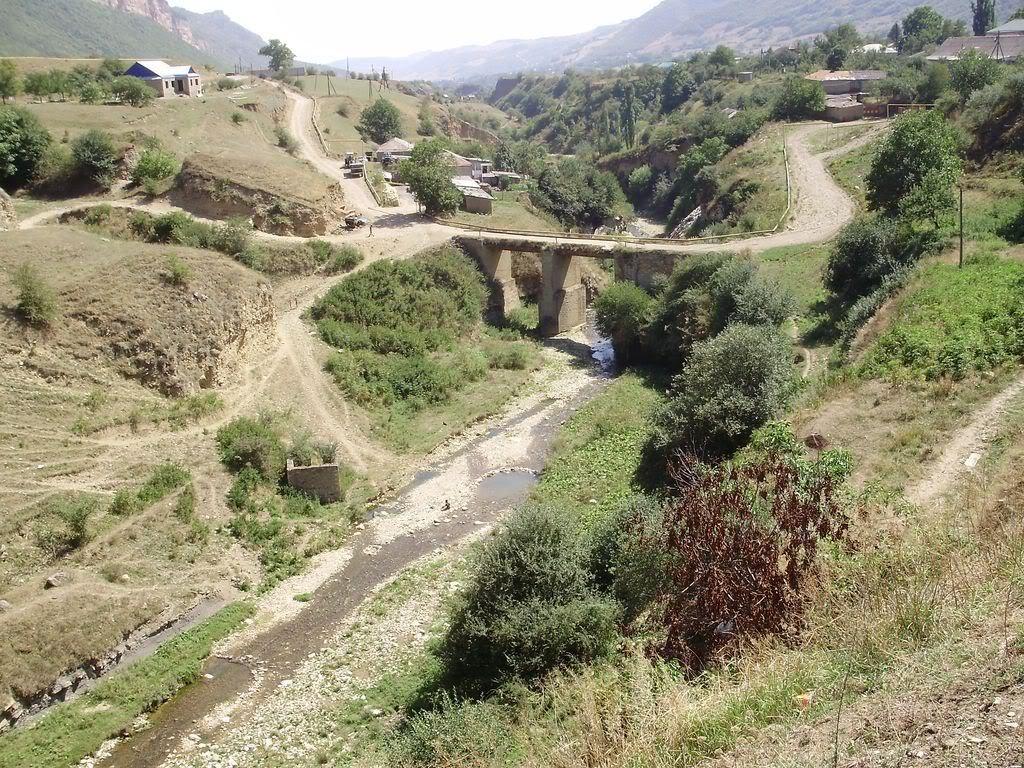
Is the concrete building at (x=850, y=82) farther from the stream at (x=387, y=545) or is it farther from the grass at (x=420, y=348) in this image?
the stream at (x=387, y=545)

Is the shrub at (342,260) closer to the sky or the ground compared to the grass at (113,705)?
closer to the sky

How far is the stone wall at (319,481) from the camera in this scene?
86.6 feet

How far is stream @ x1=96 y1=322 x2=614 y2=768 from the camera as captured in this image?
57.2 ft

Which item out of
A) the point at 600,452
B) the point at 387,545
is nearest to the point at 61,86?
the point at 387,545

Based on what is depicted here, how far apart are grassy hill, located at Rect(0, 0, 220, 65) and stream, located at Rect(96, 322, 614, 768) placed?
125 metres

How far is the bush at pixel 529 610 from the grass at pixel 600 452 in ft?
20.8

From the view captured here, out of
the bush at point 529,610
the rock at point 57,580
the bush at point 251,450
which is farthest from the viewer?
the bush at point 251,450

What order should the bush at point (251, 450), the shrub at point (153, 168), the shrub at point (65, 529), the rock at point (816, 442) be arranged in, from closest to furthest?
the rock at point (816, 442) → the shrub at point (65, 529) → the bush at point (251, 450) → the shrub at point (153, 168)

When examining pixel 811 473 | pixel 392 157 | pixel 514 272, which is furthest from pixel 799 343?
pixel 392 157

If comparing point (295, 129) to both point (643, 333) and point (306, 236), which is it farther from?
point (643, 333)

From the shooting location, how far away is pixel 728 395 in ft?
75.6

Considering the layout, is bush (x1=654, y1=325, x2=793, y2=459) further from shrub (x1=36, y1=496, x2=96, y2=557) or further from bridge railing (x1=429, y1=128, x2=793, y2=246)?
bridge railing (x1=429, y1=128, x2=793, y2=246)

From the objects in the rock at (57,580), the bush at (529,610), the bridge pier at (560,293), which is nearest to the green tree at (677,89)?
the bridge pier at (560,293)

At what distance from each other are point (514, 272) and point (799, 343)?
22.9m
